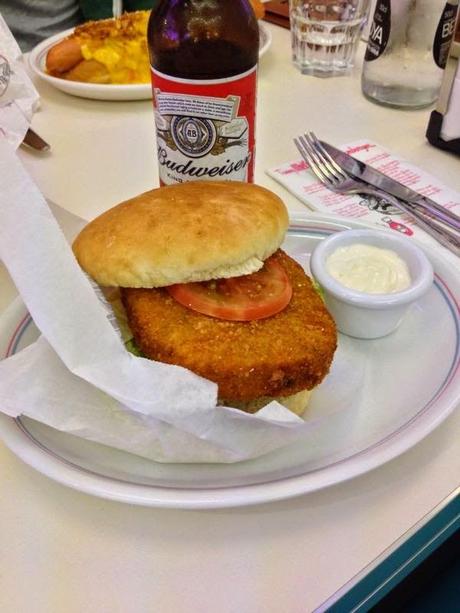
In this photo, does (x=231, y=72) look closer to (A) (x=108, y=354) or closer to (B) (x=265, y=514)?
(A) (x=108, y=354)

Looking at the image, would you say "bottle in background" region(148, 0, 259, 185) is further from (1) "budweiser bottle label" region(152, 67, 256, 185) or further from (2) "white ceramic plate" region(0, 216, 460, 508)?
(2) "white ceramic plate" region(0, 216, 460, 508)

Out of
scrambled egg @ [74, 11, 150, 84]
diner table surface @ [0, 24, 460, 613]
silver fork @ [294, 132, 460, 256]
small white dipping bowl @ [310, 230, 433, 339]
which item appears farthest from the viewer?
scrambled egg @ [74, 11, 150, 84]

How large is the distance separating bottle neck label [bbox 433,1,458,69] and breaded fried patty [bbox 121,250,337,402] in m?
0.84

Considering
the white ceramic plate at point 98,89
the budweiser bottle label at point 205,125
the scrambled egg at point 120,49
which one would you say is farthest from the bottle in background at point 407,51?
the budweiser bottle label at point 205,125

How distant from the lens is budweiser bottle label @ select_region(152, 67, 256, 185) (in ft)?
2.62

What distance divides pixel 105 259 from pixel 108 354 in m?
0.15

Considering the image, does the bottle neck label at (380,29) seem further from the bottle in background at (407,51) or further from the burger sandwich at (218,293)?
the burger sandwich at (218,293)

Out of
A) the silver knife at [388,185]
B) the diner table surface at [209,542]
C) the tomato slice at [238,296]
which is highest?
the tomato slice at [238,296]

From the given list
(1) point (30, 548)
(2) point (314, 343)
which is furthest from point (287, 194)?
(1) point (30, 548)

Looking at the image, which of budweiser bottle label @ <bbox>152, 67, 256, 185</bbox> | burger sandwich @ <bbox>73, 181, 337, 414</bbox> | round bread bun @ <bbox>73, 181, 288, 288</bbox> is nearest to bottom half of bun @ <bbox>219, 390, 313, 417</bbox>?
burger sandwich @ <bbox>73, 181, 337, 414</bbox>

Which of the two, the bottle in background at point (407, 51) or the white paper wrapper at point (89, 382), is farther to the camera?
the bottle in background at point (407, 51)

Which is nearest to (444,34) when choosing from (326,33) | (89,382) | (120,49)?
(326,33)

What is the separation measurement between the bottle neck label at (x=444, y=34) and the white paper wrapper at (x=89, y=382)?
3.18 ft

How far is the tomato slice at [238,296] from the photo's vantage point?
66 cm
